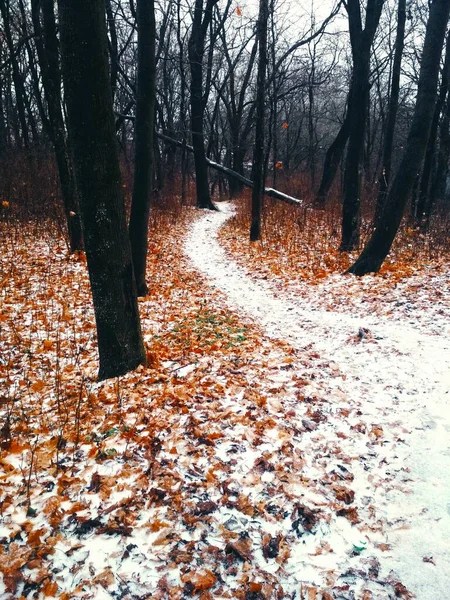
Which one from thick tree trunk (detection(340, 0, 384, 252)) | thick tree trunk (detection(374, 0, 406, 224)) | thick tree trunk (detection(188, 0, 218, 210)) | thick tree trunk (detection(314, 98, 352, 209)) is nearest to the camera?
thick tree trunk (detection(340, 0, 384, 252))

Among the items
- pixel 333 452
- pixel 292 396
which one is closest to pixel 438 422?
pixel 333 452

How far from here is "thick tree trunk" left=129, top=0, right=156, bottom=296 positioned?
19.2 ft

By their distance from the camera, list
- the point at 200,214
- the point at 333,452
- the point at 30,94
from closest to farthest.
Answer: the point at 333,452, the point at 200,214, the point at 30,94

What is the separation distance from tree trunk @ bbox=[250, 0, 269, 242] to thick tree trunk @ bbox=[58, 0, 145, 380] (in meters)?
8.04

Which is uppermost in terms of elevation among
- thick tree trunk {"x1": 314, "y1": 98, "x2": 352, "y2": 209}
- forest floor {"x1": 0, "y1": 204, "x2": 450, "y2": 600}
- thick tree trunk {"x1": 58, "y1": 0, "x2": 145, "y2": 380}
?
thick tree trunk {"x1": 314, "y1": 98, "x2": 352, "y2": 209}

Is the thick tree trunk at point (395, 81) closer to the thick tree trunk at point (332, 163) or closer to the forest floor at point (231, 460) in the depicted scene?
the thick tree trunk at point (332, 163)

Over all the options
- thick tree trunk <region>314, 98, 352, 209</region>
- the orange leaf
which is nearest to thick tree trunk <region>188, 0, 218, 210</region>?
thick tree trunk <region>314, 98, 352, 209</region>

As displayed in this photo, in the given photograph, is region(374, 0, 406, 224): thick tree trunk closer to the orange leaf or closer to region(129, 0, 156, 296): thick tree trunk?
region(129, 0, 156, 296): thick tree trunk

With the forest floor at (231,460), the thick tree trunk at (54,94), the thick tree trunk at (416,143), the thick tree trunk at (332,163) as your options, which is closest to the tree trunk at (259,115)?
the thick tree trunk at (416,143)

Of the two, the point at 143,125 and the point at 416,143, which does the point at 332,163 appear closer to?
the point at 416,143

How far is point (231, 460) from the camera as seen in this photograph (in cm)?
320

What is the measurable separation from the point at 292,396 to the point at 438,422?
1412 millimetres

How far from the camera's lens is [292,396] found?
4.13 meters

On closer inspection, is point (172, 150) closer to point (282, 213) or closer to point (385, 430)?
point (282, 213)
